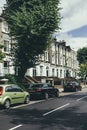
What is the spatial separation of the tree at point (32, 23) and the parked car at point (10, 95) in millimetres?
14109

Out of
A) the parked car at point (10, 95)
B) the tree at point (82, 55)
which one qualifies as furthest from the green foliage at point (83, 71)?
the parked car at point (10, 95)

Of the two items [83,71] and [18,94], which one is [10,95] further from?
[83,71]

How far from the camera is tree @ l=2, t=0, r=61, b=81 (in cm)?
3694

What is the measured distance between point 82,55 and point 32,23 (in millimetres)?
63731

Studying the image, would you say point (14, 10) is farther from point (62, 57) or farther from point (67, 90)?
point (62, 57)

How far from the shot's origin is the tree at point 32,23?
36938 millimetres

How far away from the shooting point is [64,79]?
69312 mm

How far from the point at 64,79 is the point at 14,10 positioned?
108 feet

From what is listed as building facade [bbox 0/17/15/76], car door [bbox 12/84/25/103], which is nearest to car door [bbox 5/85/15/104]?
car door [bbox 12/84/25/103]

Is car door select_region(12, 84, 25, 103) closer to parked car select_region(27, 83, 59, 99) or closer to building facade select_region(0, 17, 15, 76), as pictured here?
parked car select_region(27, 83, 59, 99)

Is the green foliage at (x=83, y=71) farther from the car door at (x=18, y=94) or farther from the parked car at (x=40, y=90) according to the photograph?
the car door at (x=18, y=94)

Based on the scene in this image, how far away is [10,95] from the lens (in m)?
21.7

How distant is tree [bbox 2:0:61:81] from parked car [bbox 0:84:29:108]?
555 inches

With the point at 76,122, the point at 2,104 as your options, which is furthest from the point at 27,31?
the point at 76,122
